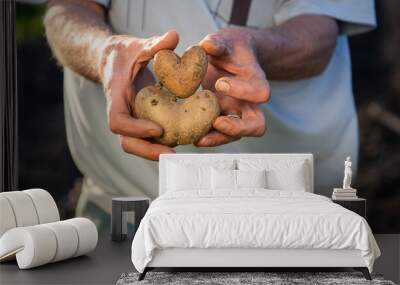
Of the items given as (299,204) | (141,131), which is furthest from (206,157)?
(299,204)

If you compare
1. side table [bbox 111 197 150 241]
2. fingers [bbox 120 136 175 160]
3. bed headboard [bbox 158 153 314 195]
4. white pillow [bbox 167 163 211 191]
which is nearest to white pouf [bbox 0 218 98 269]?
side table [bbox 111 197 150 241]

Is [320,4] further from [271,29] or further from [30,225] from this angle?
[30,225]

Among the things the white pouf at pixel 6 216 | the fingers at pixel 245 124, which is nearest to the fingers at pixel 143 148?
the fingers at pixel 245 124

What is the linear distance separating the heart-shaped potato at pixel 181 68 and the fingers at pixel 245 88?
20 centimetres

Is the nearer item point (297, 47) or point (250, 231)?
point (250, 231)

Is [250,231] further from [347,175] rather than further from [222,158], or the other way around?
[347,175]

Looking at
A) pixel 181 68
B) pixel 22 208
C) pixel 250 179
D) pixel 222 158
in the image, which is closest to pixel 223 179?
pixel 250 179

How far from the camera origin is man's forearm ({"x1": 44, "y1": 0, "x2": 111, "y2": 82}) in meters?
5.78

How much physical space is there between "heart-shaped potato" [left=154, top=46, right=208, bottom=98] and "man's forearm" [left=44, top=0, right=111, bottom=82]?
60 cm

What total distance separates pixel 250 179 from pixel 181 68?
1126 millimetres

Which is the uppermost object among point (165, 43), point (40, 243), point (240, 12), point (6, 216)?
point (240, 12)

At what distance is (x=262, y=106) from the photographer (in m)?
5.84

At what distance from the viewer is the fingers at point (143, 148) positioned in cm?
576

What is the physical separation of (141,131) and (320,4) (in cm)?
194
